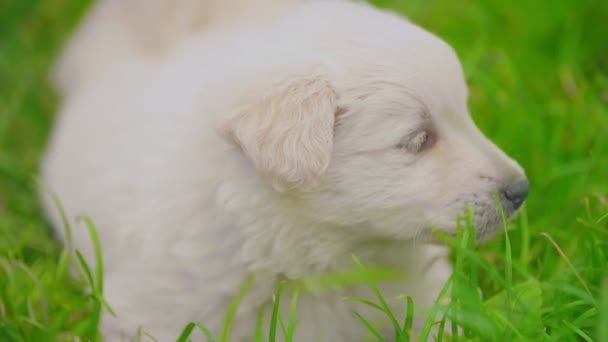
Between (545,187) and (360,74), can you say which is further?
(545,187)

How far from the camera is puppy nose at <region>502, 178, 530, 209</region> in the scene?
287cm

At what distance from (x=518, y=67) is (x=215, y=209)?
2.92 metres

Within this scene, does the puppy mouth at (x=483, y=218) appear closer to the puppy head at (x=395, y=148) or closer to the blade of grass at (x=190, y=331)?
the puppy head at (x=395, y=148)

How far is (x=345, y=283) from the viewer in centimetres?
294

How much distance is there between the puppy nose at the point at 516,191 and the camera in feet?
9.41

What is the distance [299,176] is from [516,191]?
84cm

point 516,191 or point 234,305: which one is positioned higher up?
point 516,191

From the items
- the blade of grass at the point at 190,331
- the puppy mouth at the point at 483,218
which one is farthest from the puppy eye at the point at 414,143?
the blade of grass at the point at 190,331

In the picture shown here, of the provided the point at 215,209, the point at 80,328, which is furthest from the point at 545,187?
the point at 80,328

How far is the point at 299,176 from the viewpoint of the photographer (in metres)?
2.61

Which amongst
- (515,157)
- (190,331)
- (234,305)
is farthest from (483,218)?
(515,157)

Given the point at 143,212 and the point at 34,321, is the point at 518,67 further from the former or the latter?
the point at 34,321

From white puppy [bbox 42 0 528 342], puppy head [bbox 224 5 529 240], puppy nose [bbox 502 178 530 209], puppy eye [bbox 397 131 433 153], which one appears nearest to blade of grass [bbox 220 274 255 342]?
white puppy [bbox 42 0 528 342]

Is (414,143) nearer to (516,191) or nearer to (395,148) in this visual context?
(395,148)
